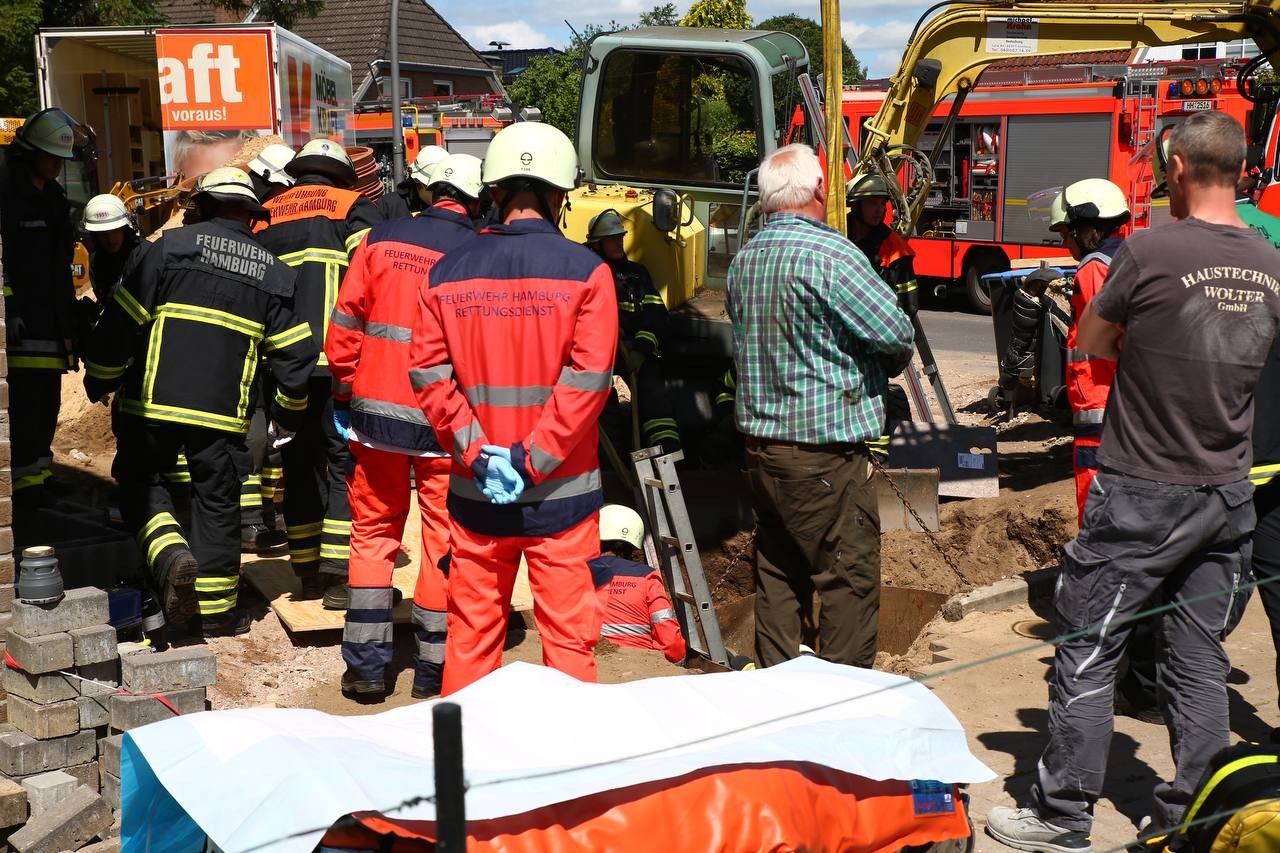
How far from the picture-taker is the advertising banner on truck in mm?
12070

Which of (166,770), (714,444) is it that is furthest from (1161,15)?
(166,770)

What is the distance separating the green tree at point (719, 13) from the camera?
93.1 feet

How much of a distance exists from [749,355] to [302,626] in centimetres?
229

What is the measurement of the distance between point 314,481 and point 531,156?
104 inches

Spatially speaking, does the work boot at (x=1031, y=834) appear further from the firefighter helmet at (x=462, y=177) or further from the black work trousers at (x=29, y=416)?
the black work trousers at (x=29, y=416)

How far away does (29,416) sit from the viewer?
6445 mm

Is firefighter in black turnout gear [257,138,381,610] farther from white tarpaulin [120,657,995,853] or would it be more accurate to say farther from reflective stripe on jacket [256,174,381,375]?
white tarpaulin [120,657,995,853]

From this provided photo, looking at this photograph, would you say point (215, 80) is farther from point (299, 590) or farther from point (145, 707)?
point (145, 707)

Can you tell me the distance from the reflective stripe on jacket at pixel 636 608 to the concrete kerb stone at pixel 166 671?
1666mm

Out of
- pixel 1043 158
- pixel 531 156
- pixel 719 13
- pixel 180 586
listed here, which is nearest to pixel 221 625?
pixel 180 586

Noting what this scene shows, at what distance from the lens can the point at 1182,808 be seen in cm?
347

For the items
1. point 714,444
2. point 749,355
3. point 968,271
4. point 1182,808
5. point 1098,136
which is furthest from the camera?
point 968,271

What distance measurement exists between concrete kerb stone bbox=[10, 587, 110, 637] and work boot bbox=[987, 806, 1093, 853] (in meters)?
2.77

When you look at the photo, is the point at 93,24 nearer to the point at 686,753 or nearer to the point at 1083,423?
the point at 1083,423
